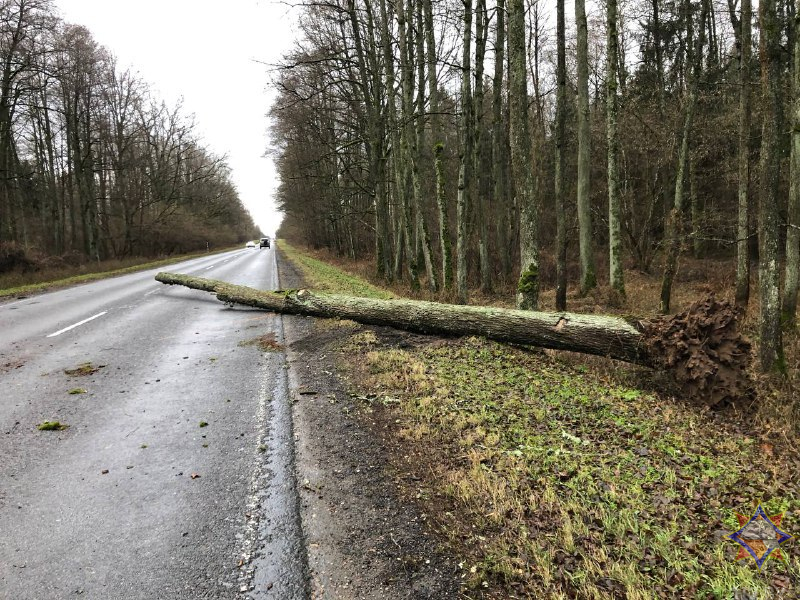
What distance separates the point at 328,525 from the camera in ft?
9.61

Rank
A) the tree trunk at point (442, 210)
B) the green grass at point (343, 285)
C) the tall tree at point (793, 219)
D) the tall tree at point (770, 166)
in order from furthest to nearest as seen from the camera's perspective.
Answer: the green grass at point (343, 285) → the tree trunk at point (442, 210) → the tall tree at point (793, 219) → the tall tree at point (770, 166)

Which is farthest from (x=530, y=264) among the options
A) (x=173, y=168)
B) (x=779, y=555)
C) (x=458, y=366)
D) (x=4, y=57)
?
(x=173, y=168)

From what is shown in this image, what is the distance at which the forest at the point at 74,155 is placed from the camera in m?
19.9

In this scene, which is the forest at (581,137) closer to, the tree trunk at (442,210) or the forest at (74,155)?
the tree trunk at (442,210)

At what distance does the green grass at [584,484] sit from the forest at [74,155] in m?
20.6

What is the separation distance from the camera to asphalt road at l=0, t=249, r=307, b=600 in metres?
2.51

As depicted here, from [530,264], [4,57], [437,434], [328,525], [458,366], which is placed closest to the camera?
[328,525]

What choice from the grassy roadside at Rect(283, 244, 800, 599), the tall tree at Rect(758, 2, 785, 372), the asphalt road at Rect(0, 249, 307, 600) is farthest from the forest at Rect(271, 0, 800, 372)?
the asphalt road at Rect(0, 249, 307, 600)

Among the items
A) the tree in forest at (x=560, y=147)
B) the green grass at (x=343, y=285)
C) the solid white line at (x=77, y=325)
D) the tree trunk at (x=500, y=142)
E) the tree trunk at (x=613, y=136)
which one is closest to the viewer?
the solid white line at (x=77, y=325)

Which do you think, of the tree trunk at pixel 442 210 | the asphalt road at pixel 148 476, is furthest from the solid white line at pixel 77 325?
the tree trunk at pixel 442 210

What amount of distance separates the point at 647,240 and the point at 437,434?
61.5ft

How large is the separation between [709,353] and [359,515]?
4.38m

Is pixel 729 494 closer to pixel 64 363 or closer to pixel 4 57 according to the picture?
pixel 64 363

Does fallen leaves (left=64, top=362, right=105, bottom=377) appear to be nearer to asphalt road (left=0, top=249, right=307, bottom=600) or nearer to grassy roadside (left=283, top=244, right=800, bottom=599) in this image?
asphalt road (left=0, top=249, right=307, bottom=600)
